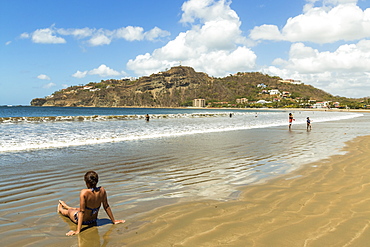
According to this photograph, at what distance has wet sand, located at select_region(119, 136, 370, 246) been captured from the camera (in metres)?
3.96

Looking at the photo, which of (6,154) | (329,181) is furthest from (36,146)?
(329,181)

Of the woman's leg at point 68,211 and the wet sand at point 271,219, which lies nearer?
the wet sand at point 271,219

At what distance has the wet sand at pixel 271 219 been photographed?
396cm

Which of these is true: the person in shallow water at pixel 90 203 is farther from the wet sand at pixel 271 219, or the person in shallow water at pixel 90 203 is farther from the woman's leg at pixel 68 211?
the wet sand at pixel 271 219

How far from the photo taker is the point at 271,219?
472 centimetres

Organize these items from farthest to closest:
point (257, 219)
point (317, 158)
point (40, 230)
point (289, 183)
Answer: point (317, 158) < point (289, 183) < point (257, 219) < point (40, 230)

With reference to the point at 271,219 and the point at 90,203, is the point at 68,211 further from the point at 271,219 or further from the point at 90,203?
the point at 271,219

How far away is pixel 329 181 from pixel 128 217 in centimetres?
545

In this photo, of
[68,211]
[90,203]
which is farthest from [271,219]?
[68,211]

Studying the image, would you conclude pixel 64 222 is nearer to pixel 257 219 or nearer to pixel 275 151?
pixel 257 219

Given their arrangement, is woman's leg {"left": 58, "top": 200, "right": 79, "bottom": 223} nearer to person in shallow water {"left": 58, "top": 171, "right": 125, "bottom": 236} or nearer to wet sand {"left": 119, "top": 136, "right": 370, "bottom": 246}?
person in shallow water {"left": 58, "top": 171, "right": 125, "bottom": 236}

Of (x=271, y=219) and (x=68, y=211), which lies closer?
(x=271, y=219)

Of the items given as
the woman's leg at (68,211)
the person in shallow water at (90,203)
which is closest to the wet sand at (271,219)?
the person in shallow water at (90,203)

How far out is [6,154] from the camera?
41.3ft
